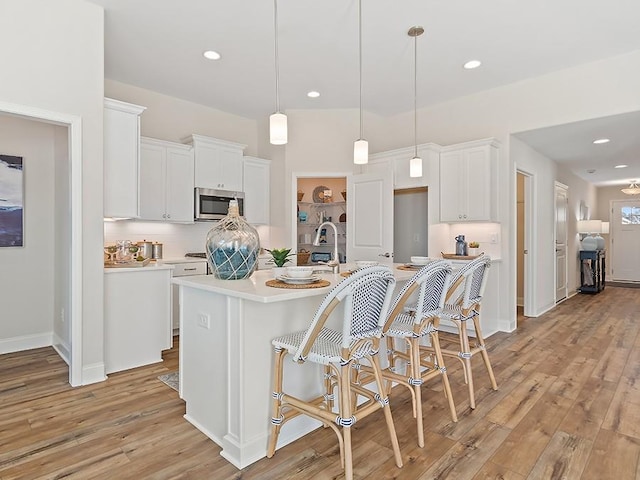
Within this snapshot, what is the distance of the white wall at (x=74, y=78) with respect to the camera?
2.74 metres

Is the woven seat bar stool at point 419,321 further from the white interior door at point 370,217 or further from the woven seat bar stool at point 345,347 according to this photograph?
the white interior door at point 370,217

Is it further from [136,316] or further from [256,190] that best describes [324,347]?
[256,190]

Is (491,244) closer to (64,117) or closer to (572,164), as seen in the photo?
(572,164)

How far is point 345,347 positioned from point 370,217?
350 cm

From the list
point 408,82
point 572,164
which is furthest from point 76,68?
point 572,164

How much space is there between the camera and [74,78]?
301 cm

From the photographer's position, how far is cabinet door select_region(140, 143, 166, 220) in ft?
14.6

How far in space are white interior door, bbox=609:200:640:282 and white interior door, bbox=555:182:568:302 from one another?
4.11 meters

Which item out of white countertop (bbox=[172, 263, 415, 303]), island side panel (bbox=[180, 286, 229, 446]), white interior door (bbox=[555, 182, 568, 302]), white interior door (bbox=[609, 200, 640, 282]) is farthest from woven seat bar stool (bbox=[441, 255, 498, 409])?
white interior door (bbox=[609, 200, 640, 282])

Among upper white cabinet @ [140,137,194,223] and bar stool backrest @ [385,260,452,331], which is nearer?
bar stool backrest @ [385,260,452,331]

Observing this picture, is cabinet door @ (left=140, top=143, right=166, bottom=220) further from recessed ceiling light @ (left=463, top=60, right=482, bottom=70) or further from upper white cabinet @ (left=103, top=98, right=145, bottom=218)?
recessed ceiling light @ (left=463, top=60, right=482, bottom=70)

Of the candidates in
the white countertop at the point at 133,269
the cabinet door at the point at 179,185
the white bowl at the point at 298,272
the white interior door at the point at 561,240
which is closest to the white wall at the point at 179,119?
the cabinet door at the point at 179,185

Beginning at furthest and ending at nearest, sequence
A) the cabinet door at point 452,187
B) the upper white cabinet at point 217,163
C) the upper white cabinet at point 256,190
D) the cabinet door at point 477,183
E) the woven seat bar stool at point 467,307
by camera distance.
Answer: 1. the upper white cabinet at point 256,190
2. the upper white cabinet at point 217,163
3. the cabinet door at point 452,187
4. the cabinet door at point 477,183
5. the woven seat bar stool at point 467,307

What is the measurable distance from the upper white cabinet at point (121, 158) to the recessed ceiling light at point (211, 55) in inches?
35.5
